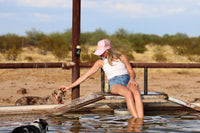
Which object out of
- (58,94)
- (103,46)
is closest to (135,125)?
(103,46)

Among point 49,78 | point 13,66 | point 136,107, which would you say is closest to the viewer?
point 136,107

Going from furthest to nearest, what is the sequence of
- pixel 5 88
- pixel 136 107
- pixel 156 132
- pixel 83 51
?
pixel 83 51 → pixel 5 88 → pixel 136 107 → pixel 156 132

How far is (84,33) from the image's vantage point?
36.2 meters

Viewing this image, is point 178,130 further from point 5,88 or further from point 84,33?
point 84,33

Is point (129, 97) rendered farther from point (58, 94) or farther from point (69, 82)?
point (69, 82)

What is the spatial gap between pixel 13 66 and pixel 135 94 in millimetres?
2122

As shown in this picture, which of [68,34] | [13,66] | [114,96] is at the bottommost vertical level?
[114,96]

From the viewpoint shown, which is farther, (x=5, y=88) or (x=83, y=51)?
(x=83, y=51)

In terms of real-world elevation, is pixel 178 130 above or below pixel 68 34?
below

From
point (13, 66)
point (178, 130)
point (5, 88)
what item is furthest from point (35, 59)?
point (178, 130)

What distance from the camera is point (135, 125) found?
18.6 feet

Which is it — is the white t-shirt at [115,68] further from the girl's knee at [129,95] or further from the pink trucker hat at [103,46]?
the girl's knee at [129,95]

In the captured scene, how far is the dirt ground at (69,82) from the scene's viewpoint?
11.9 m

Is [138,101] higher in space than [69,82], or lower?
lower
